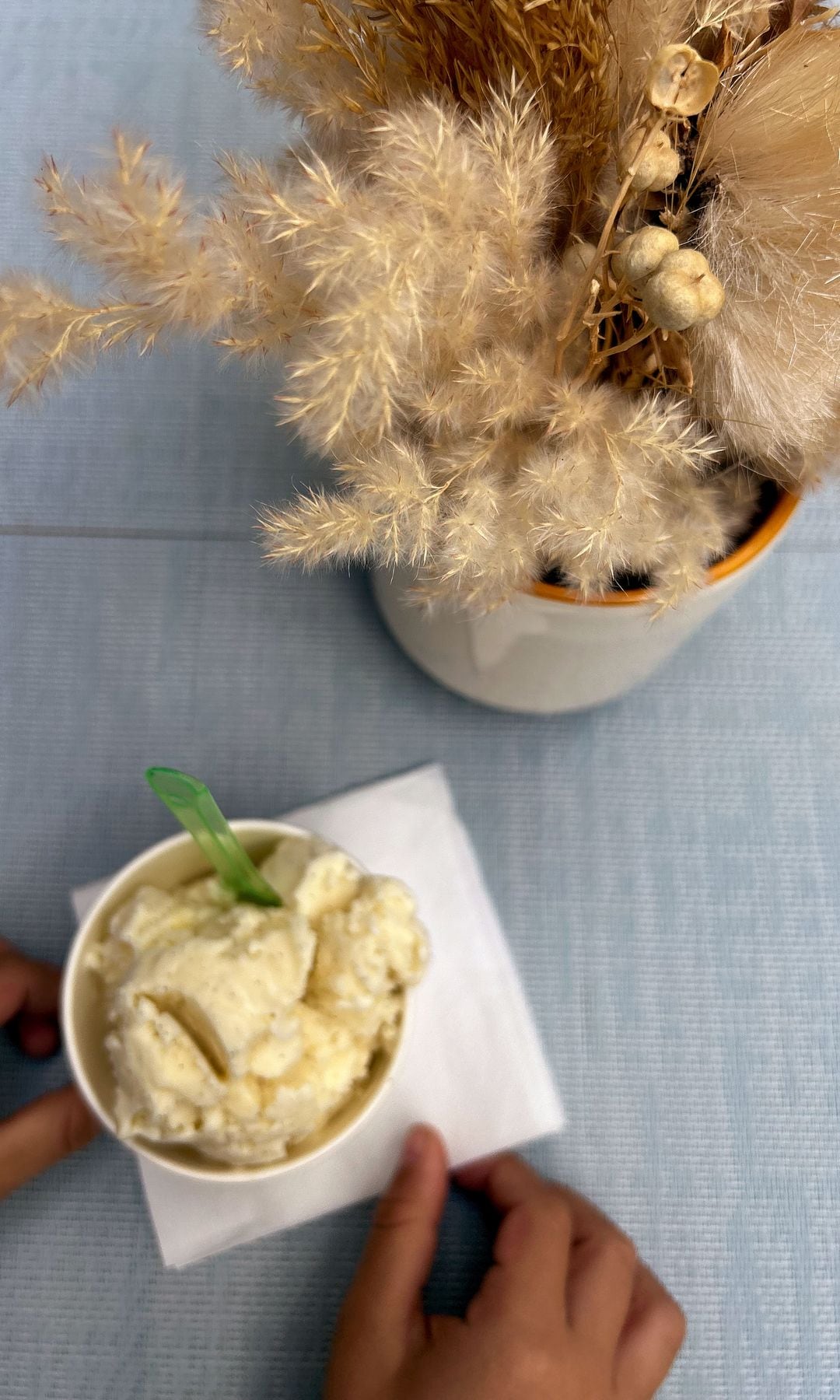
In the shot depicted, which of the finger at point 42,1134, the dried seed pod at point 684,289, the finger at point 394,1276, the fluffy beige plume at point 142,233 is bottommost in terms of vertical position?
the finger at point 394,1276

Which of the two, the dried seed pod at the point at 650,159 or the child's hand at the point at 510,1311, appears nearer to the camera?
the dried seed pod at the point at 650,159

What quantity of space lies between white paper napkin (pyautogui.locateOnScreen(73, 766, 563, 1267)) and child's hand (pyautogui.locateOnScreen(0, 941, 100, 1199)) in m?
0.02

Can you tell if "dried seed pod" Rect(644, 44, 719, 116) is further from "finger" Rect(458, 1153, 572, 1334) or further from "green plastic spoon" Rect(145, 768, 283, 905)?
"finger" Rect(458, 1153, 572, 1334)

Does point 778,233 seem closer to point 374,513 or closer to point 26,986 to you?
point 374,513

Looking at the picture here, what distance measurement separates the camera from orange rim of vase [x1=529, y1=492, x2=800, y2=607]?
0.21m

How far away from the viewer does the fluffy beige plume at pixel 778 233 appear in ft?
0.53

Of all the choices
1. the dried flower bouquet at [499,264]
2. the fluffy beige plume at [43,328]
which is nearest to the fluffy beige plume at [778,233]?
the dried flower bouquet at [499,264]

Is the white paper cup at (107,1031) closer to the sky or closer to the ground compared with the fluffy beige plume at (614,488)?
closer to the ground

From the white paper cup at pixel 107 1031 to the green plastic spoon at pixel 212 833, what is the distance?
0.04 ft

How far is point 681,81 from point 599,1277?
0.31m

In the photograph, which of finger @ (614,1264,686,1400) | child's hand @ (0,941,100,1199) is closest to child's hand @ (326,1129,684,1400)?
finger @ (614,1264,686,1400)

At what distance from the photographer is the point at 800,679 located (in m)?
0.35

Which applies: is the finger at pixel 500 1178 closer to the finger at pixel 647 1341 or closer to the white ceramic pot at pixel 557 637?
the finger at pixel 647 1341

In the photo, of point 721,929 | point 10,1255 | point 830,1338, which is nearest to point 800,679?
point 721,929
